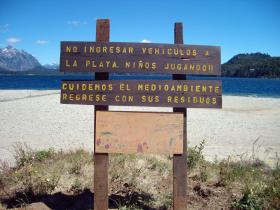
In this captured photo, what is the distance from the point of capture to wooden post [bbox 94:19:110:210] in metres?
4.41

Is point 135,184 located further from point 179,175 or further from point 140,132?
point 140,132

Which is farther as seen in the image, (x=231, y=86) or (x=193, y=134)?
(x=231, y=86)

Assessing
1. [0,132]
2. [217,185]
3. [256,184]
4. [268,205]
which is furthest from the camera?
[0,132]

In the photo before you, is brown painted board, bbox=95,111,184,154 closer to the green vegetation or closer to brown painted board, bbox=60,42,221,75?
brown painted board, bbox=60,42,221,75

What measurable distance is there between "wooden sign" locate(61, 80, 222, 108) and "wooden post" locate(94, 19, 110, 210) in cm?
15

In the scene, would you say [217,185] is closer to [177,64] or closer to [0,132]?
[177,64]

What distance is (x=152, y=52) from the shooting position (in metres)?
4.38

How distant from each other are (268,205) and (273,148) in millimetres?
5606

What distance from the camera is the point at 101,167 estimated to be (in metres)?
4.45

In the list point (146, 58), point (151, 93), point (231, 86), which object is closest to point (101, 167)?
point (151, 93)

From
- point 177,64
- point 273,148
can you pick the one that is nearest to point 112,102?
point 177,64

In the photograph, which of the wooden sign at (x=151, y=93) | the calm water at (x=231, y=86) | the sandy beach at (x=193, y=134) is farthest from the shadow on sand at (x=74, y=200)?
the calm water at (x=231, y=86)

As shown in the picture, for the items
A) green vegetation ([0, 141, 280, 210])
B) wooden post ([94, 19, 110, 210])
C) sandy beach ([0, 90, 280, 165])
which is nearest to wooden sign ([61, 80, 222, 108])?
wooden post ([94, 19, 110, 210])

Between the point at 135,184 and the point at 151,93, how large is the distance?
165 cm
